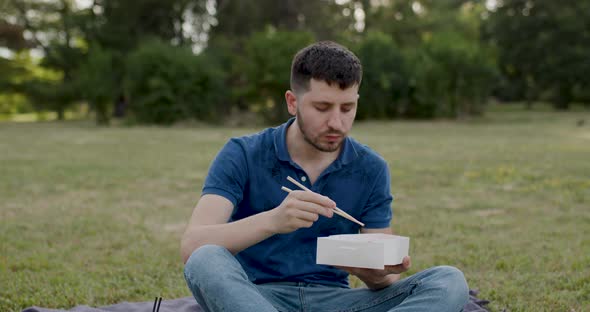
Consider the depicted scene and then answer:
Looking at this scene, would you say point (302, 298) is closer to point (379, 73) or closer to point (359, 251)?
point (359, 251)

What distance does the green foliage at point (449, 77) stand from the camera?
1053 inches

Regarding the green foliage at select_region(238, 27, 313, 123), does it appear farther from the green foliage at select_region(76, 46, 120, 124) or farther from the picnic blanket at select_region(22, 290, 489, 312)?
the picnic blanket at select_region(22, 290, 489, 312)

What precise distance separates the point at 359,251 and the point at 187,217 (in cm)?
476

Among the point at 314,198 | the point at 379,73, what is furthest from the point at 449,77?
the point at 314,198

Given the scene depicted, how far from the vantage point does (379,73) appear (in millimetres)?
27375

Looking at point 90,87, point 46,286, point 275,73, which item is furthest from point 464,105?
point 46,286

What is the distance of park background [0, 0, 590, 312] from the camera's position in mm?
5270

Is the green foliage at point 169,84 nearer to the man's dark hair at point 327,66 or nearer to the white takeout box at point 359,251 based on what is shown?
the man's dark hair at point 327,66

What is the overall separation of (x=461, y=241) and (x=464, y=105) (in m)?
22.8

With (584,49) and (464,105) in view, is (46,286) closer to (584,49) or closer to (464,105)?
(464,105)

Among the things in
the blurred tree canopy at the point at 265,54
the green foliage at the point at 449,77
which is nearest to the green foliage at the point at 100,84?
the blurred tree canopy at the point at 265,54

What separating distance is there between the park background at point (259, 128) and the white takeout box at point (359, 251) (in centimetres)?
172

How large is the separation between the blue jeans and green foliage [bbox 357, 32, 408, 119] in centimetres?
2451

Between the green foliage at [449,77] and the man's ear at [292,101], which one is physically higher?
the man's ear at [292,101]
